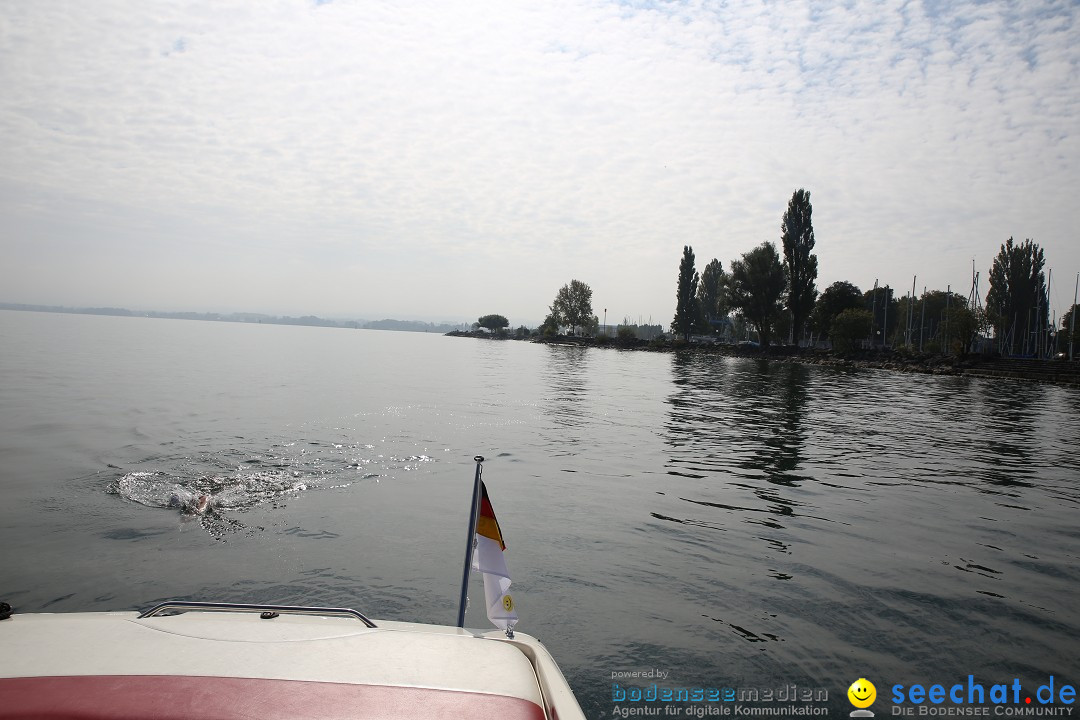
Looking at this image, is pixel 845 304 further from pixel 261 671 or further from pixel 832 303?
pixel 261 671

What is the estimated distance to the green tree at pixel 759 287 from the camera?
284 ft

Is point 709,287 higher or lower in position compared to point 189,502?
higher

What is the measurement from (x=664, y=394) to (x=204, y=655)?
A: 31.9 meters

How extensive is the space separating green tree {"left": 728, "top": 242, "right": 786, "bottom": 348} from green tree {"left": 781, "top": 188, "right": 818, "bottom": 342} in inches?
136

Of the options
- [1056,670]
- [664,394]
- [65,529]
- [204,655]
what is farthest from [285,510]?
[664,394]

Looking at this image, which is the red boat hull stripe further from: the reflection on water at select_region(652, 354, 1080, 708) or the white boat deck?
the reflection on water at select_region(652, 354, 1080, 708)

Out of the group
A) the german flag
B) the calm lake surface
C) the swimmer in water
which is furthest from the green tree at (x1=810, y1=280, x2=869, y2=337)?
the german flag

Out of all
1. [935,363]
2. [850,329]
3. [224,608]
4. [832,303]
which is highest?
[832,303]

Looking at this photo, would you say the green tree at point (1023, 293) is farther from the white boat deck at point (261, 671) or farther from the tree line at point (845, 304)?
the white boat deck at point (261, 671)

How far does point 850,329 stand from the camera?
8119 centimetres

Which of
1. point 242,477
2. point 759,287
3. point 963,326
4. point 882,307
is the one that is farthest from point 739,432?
point 882,307

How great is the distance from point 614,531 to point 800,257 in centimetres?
8018

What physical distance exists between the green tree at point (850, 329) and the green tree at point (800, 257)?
→ 14.2 ft

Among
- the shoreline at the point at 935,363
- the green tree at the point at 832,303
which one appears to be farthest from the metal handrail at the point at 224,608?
the green tree at the point at 832,303
